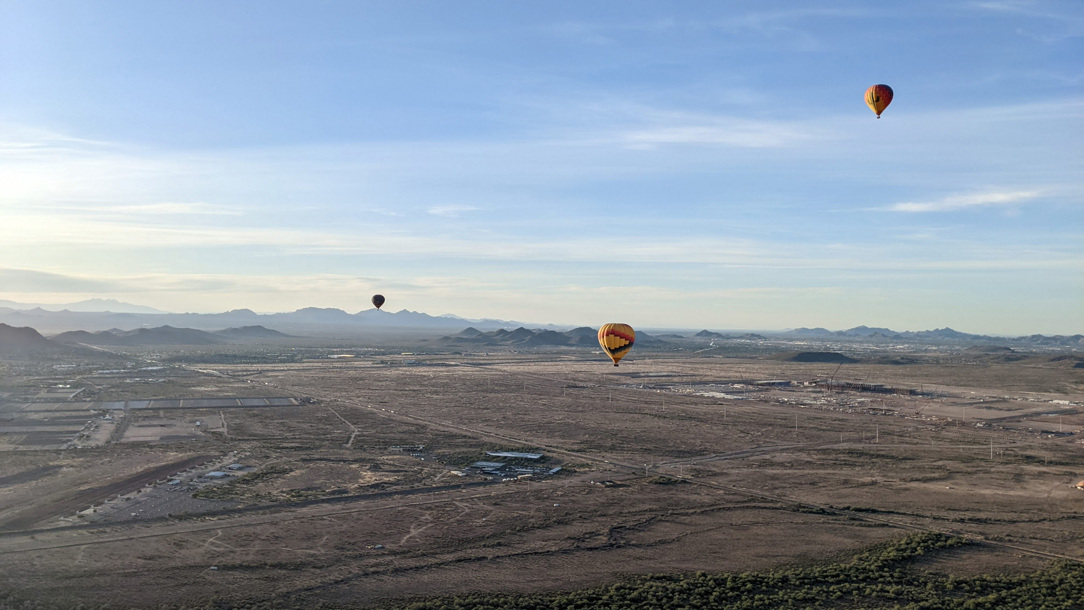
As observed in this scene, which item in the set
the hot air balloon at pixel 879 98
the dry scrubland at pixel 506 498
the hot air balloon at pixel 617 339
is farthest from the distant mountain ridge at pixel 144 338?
the hot air balloon at pixel 879 98

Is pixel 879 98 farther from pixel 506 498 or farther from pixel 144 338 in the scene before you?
pixel 144 338

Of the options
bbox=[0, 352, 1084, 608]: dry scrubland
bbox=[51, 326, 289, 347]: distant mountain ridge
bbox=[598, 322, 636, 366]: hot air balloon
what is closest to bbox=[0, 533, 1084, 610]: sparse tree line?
bbox=[0, 352, 1084, 608]: dry scrubland

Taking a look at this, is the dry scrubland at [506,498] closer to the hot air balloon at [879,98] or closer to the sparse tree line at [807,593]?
the sparse tree line at [807,593]

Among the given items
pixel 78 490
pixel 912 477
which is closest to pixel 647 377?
pixel 912 477

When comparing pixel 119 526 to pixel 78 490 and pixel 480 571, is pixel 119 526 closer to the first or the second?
pixel 78 490

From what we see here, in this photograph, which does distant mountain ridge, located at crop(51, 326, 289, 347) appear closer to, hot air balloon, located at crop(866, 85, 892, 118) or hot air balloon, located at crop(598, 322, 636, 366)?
hot air balloon, located at crop(598, 322, 636, 366)

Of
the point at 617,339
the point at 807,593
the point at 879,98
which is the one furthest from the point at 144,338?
the point at 807,593

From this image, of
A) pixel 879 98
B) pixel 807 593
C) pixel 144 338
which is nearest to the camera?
pixel 807 593
